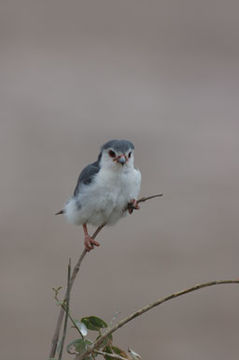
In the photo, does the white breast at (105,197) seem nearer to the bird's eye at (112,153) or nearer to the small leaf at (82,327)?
the bird's eye at (112,153)

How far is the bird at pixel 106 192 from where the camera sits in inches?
87.8

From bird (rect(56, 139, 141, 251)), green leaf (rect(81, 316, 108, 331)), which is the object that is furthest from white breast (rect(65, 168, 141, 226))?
green leaf (rect(81, 316, 108, 331))

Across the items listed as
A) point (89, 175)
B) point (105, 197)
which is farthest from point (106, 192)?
point (89, 175)

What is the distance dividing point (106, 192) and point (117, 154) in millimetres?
210

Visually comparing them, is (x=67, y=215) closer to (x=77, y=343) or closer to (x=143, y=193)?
(x=77, y=343)

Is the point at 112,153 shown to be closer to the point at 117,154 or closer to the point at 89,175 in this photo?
the point at 117,154

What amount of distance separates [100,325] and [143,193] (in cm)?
706

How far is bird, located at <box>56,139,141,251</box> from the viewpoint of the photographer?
87.8 inches

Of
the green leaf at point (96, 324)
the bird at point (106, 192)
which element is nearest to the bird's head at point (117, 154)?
the bird at point (106, 192)

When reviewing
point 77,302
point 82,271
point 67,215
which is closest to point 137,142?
point 82,271

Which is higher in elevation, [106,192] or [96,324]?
[106,192]

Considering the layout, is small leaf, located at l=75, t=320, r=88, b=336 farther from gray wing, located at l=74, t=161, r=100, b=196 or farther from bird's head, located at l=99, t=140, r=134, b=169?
gray wing, located at l=74, t=161, r=100, b=196

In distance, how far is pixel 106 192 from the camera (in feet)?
7.54

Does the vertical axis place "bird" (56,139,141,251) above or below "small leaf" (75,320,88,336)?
above
